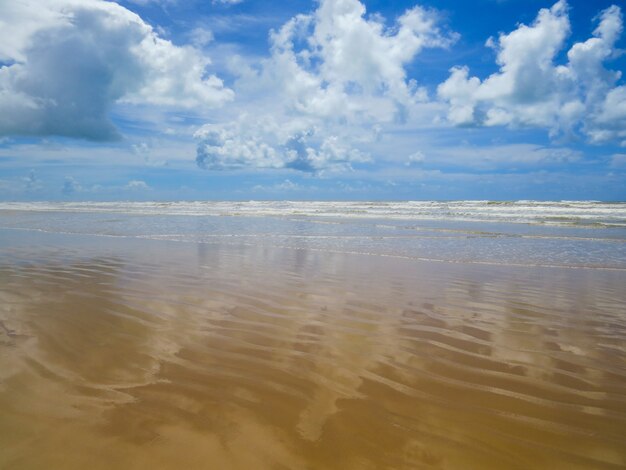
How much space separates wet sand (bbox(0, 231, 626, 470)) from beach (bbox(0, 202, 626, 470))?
17mm

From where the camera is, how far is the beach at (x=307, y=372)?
2.88 meters

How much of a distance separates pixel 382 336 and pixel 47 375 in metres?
3.72

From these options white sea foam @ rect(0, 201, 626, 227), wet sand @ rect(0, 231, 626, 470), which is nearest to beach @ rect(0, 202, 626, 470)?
wet sand @ rect(0, 231, 626, 470)

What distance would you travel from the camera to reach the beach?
2883 mm

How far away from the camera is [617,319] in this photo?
6449 mm

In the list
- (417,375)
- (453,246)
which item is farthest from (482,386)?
(453,246)

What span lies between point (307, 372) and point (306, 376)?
9 cm

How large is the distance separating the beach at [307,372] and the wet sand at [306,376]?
0.7 inches

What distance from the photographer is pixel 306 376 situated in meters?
4.04

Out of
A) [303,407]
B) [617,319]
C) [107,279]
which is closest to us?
[303,407]

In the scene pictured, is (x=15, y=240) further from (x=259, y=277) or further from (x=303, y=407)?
(x=303, y=407)

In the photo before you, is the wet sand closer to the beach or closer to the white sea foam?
the beach

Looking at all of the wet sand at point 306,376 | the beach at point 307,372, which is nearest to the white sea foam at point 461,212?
the beach at point 307,372

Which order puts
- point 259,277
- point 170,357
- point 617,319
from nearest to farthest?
1. point 170,357
2. point 617,319
3. point 259,277
